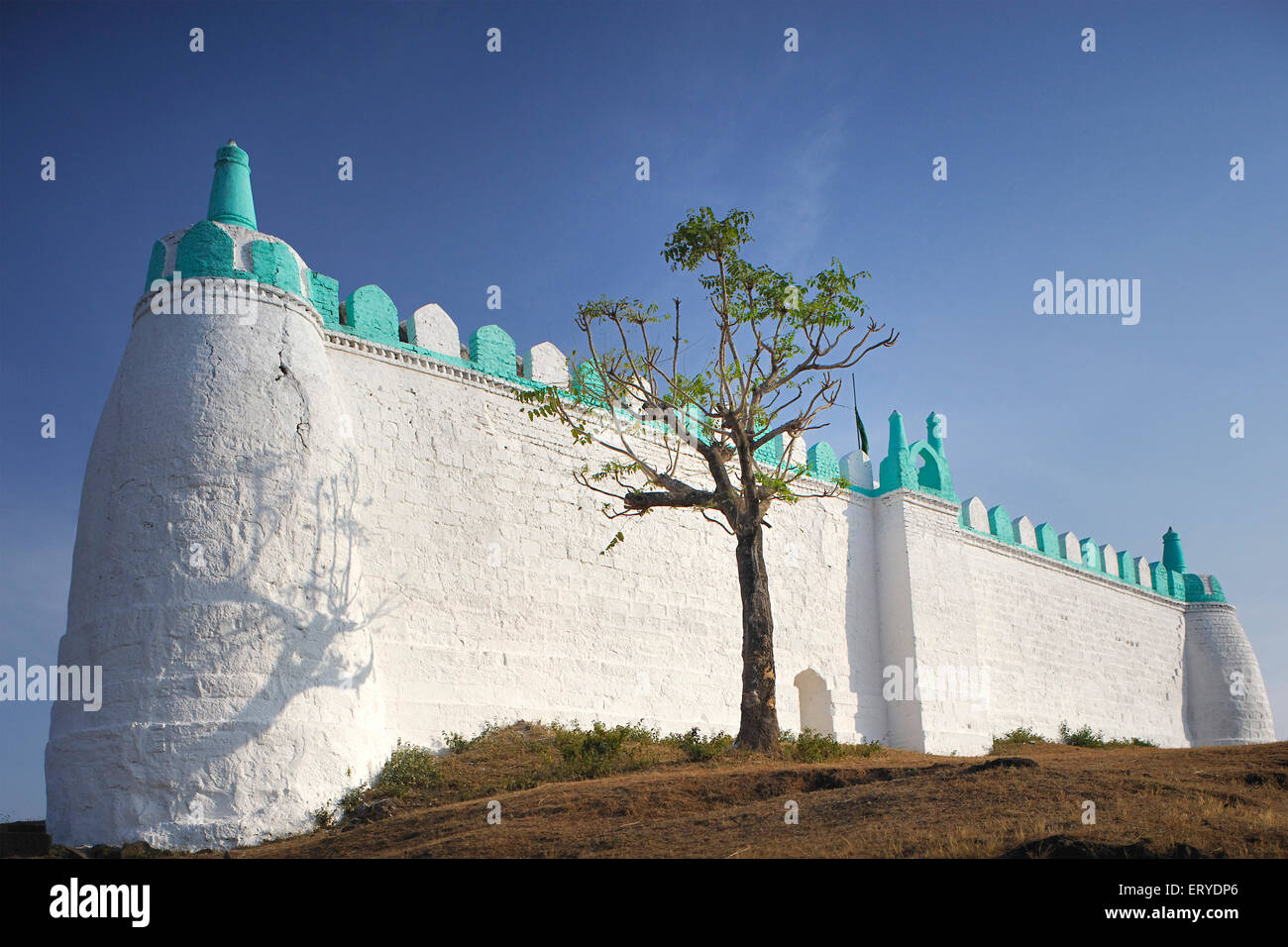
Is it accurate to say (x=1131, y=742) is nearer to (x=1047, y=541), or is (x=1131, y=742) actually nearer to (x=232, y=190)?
(x=1047, y=541)

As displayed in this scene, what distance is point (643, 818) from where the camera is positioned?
8.10m

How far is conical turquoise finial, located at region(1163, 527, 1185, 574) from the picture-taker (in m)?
28.7

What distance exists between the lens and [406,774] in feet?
35.6

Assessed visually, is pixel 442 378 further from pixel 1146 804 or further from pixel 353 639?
pixel 1146 804

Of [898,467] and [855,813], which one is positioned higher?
[898,467]

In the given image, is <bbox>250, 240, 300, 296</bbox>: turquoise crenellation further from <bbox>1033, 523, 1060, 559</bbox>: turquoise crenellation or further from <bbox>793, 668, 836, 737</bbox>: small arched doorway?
<bbox>1033, 523, 1060, 559</bbox>: turquoise crenellation

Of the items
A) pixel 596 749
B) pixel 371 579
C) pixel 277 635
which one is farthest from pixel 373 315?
pixel 596 749

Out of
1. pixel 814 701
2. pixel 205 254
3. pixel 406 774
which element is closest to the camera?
pixel 406 774

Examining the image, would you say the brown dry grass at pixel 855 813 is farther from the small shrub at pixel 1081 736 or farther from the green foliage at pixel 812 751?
the small shrub at pixel 1081 736

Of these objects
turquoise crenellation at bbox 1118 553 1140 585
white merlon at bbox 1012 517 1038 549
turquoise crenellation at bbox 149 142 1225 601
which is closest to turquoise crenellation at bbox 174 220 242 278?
turquoise crenellation at bbox 149 142 1225 601

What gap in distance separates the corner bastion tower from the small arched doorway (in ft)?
0.14

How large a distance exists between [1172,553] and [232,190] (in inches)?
Answer: 1079

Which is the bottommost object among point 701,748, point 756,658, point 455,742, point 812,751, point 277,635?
point 812,751
